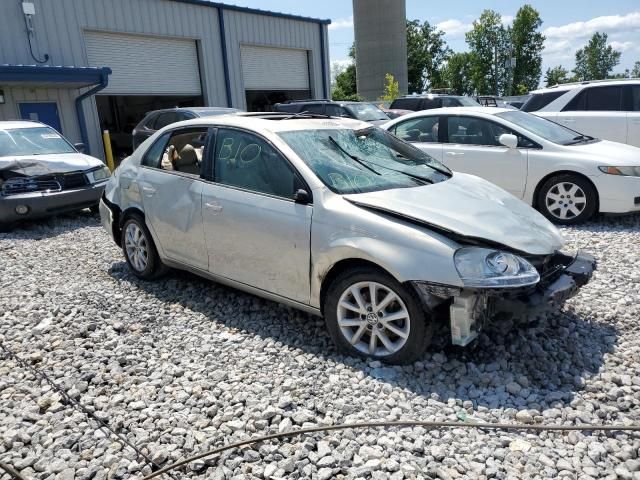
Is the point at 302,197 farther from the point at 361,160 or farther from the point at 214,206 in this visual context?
the point at 214,206

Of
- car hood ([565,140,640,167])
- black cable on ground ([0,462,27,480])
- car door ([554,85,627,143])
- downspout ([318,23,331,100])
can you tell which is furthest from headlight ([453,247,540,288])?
downspout ([318,23,331,100])

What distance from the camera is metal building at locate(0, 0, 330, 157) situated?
1404 cm

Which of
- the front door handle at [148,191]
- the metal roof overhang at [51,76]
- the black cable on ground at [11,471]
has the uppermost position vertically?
the metal roof overhang at [51,76]

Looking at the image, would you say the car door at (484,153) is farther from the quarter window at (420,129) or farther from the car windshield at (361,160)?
the car windshield at (361,160)

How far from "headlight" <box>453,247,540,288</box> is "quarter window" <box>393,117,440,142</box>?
4905 millimetres

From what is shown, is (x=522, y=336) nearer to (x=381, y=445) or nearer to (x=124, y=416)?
(x=381, y=445)

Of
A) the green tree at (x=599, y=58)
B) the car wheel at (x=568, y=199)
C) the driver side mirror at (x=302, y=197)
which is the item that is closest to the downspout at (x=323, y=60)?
the car wheel at (x=568, y=199)

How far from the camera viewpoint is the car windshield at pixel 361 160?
3.76m

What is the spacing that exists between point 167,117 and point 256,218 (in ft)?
32.6

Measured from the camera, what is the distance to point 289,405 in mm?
3051

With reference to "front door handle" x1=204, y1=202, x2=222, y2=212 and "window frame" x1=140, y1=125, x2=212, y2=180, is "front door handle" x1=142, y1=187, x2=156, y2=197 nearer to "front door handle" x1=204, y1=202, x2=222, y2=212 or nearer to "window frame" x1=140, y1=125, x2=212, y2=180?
"window frame" x1=140, y1=125, x2=212, y2=180

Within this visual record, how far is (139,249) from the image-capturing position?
5148 millimetres

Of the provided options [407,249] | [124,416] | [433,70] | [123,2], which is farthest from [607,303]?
[433,70]

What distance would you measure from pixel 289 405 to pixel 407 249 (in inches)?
45.1
